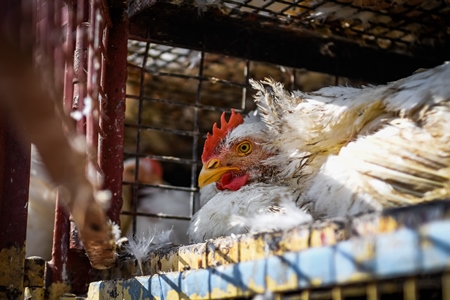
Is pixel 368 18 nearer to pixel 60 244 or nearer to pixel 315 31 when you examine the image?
pixel 315 31

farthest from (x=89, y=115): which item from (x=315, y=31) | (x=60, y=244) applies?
(x=315, y=31)

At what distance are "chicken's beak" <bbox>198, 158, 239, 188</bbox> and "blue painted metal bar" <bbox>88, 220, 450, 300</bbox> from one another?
2.19ft

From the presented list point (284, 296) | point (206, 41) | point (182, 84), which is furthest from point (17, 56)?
point (182, 84)

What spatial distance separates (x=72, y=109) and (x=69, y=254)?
45cm

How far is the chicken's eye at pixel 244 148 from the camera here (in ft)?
6.07

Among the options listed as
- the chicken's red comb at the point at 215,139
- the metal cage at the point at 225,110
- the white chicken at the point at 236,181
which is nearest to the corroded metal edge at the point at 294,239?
the metal cage at the point at 225,110

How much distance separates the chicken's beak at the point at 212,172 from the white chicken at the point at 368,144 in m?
0.26

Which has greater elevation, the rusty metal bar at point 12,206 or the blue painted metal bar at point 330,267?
the rusty metal bar at point 12,206

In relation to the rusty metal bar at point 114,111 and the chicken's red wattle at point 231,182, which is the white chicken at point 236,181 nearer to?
the chicken's red wattle at point 231,182

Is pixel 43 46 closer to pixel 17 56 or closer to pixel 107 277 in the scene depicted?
pixel 17 56

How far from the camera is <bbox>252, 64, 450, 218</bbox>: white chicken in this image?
3.67 feet

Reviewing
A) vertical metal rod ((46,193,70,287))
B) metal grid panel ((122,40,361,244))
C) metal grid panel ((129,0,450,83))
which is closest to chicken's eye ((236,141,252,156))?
metal grid panel ((122,40,361,244))

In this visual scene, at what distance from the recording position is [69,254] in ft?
5.63

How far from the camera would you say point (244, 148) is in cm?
186
